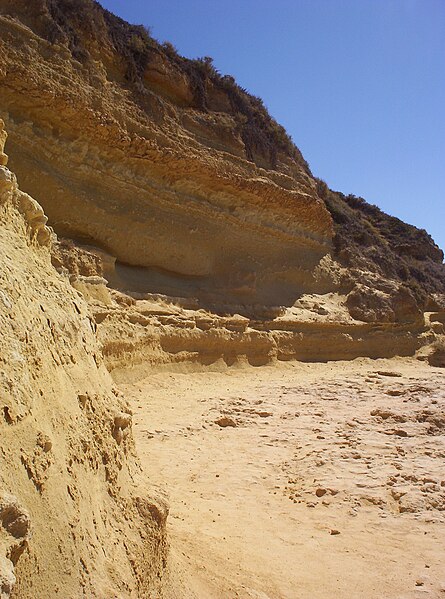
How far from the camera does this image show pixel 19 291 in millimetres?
2711

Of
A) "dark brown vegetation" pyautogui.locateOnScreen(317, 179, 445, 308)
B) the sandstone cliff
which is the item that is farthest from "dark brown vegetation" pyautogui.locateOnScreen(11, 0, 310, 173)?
"dark brown vegetation" pyautogui.locateOnScreen(317, 179, 445, 308)

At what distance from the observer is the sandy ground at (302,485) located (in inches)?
144

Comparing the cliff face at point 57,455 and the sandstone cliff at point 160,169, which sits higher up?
the sandstone cliff at point 160,169

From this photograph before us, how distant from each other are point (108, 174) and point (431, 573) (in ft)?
35.8

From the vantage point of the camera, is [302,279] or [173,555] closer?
[173,555]

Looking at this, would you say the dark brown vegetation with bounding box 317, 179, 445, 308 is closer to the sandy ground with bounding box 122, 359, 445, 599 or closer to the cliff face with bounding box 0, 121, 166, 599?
the sandy ground with bounding box 122, 359, 445, 599

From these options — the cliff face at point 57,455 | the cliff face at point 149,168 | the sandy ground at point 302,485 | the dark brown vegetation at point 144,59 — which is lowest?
the sandy ground at point 302,485

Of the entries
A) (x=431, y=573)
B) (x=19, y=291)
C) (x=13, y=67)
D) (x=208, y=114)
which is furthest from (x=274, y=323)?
(x=19, y=291)

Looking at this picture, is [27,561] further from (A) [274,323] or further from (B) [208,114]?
(B) [208,114]

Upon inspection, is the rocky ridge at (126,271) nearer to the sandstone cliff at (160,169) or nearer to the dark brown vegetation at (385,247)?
the sandstone cliff at (160,169)

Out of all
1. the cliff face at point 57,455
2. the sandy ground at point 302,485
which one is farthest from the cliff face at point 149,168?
the cliff face at point 57,455

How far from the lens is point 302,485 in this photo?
5.54 meters

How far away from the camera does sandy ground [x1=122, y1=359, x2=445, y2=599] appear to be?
12.0 feet

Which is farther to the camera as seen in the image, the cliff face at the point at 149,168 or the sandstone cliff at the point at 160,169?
the sandstone cliff at the point at 160,169
